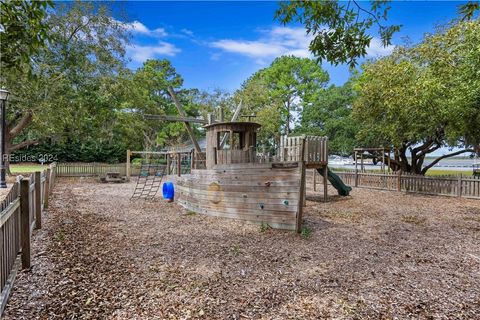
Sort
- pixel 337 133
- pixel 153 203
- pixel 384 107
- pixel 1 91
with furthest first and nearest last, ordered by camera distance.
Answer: pixel 337 133 → pixel 384 107 → pixel 153 203 → pixel 1 91

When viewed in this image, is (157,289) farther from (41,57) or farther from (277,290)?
(41,57)

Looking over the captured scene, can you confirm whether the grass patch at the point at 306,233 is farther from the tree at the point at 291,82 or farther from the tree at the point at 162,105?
the tree at the point at 291,82

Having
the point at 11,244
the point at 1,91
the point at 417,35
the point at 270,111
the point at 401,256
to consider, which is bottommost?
the point at 401,256

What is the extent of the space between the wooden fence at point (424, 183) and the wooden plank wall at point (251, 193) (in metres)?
9.40

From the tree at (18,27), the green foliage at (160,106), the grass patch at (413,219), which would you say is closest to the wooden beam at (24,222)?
the tree at (18,27)

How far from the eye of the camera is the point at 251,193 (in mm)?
7145

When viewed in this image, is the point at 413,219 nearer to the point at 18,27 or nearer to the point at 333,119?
the point at 18,27

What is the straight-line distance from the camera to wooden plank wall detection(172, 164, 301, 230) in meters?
6.50

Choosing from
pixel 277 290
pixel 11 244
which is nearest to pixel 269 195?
pixel 277 290

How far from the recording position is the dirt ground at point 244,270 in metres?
3.16

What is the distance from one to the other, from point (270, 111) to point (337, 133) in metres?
6.43

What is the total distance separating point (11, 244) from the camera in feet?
11.3

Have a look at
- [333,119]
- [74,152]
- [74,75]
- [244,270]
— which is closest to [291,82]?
[333,119]

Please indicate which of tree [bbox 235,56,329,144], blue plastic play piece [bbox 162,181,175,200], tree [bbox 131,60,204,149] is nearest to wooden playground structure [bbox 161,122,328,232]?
blue plastic play piece [bbox 162,181,175,200]
